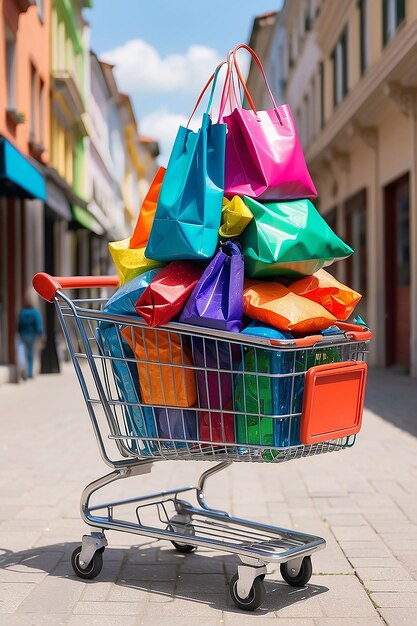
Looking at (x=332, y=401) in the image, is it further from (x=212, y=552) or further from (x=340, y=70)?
(x=340, y=70)

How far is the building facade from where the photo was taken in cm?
1634

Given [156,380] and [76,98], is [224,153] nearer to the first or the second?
[156,380]

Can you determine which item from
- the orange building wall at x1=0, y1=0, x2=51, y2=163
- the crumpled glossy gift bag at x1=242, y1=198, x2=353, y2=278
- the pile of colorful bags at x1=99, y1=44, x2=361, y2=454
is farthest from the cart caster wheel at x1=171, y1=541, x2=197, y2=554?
the orange building wall at x1=0, y1=0, x2=51, y2=163

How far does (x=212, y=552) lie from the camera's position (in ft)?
15.7

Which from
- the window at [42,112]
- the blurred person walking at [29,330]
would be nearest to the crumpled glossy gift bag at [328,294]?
the blurred person walking at [29,330]

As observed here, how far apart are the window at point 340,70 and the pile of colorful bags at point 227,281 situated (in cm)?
2002

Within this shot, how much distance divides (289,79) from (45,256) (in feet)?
60.0

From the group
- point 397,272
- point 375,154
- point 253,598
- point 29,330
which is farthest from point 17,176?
point 253,598

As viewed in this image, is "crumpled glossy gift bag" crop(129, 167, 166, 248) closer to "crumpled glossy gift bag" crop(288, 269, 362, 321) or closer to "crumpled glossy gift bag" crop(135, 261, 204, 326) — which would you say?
"crumpled glossy gift bag" crop(135, 261, 204, 326)

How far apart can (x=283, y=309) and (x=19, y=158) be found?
10.2 meters

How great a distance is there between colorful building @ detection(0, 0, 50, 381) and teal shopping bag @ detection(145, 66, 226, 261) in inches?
369

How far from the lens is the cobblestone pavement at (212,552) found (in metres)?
3.77

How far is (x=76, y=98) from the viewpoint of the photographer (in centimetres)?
2447

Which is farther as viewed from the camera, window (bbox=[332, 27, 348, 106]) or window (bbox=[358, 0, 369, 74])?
window (bbox=[332, 27, 348, 106])
